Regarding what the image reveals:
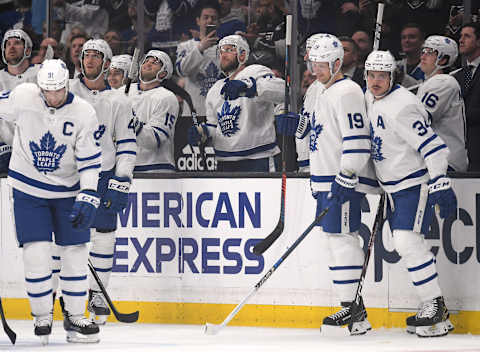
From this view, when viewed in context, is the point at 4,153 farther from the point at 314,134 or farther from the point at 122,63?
the point at 314,134

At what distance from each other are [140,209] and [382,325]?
1.54 m

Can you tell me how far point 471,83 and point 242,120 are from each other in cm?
138

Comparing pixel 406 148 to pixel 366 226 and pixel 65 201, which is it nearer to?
pixel 366 226

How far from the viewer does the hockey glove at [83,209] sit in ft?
18.7

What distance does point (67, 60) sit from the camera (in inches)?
306

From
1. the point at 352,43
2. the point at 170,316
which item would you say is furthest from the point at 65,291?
the point at 352,43

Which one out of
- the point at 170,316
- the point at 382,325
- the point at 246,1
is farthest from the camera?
the point at 246,1

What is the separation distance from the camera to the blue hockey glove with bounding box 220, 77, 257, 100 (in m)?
6.86

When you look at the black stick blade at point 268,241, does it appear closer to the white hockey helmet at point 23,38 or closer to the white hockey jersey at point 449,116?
the white hockey jersey at point 449,116

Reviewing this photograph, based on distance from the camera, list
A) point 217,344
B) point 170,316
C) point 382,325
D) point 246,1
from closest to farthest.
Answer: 1. point 217,344
2. point 382,325
3. point 170,316
4. point 246,1

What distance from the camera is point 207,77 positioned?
7.52 metres

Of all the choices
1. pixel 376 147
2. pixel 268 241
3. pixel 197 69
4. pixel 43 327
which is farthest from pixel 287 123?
pixel 43 327

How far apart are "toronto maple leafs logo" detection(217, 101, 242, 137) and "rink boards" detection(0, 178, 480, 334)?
0.55 metres

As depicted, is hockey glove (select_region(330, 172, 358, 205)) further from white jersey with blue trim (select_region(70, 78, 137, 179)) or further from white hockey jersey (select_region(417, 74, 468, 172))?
white jersey with blue trim (select_region(70, 78, 137, 179))
